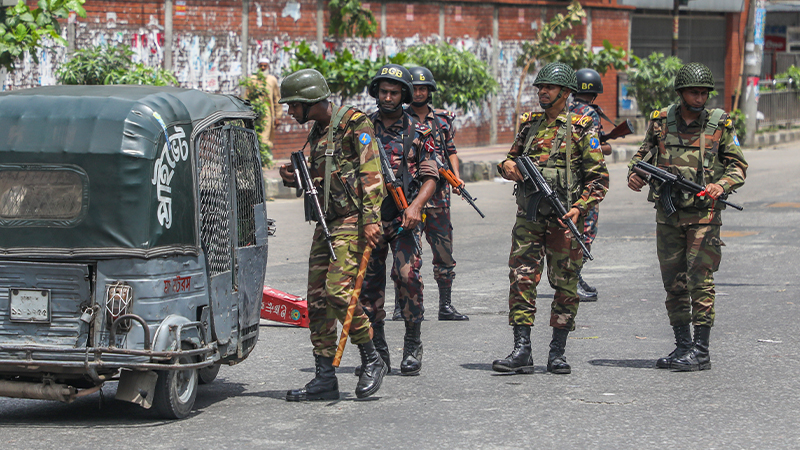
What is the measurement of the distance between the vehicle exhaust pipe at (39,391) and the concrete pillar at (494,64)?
66.8 ft

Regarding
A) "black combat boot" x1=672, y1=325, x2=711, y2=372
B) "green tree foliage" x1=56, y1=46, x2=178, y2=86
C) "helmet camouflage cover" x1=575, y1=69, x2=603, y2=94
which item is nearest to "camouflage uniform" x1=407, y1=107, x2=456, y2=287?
"helmet camouflage cover" x1=575, y1=69, x2=603, y2=94

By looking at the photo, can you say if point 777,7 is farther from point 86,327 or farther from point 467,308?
point 86,327

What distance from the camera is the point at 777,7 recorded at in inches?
1309

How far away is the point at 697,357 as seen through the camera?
629cm

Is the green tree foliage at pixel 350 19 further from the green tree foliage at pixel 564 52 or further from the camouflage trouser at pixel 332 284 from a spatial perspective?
the camouflage trouser at pixel 332 284

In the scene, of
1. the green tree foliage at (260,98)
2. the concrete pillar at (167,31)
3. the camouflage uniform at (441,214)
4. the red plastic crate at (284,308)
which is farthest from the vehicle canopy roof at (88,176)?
the concrete pillar at (167,31)

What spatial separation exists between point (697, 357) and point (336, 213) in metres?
2.33

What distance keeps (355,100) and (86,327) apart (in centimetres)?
1723

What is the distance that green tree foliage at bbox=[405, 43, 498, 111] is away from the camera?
1811 centimetres

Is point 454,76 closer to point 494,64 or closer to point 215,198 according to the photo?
point 494,64

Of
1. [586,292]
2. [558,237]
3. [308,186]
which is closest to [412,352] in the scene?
[558,237]

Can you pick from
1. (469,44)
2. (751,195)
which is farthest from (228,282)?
(469,44)

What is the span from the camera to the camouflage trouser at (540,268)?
244 inches

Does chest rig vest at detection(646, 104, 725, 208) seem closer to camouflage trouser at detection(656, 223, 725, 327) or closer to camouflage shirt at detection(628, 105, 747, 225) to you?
camouflage shirt at detection(628, 105, 747, 225)
